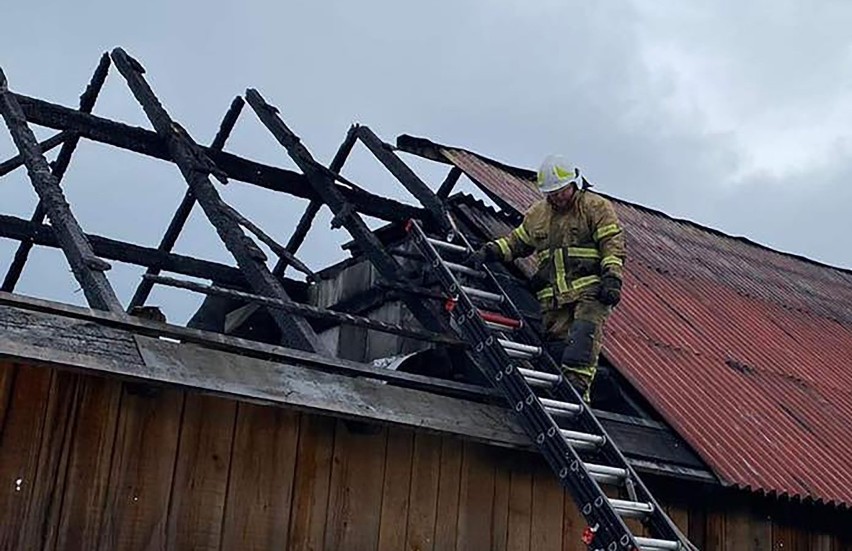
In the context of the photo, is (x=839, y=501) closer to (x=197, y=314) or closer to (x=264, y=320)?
(x=264, y=320)

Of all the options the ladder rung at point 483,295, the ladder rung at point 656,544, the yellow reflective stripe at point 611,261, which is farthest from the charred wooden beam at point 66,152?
the ladder rung at point 656,544

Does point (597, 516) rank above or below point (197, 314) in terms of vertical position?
below

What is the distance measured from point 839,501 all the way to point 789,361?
2147 mm

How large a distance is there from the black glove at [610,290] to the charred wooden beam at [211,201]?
1564 mm

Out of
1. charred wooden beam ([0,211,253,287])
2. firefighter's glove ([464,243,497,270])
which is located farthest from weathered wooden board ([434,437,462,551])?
charred wooden beam ([0,211,253,287])

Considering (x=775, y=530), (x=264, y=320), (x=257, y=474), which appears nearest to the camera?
(x=257, y=474)

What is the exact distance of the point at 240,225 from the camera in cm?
614

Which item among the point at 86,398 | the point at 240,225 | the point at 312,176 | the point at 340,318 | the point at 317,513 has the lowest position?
the point at 317,513

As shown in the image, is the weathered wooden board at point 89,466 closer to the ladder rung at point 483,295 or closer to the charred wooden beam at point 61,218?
the charred wooden beam at point 61,218

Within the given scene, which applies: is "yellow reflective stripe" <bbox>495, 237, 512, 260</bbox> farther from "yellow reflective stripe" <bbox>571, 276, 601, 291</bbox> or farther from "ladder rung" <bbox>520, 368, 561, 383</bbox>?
"ladder rung" <bbox>520, 368, 561, 383</bbox>

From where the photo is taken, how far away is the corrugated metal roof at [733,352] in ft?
20.8

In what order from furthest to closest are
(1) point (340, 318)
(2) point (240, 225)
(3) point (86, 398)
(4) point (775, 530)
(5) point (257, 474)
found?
(4) point (775, 530), (2) point (240, 225), (1) point (340, 318), (5) point (257, 474), (3) point (86, 398)

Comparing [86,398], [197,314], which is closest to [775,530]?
[86,398]

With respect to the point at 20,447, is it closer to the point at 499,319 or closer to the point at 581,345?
the point at 499,319
